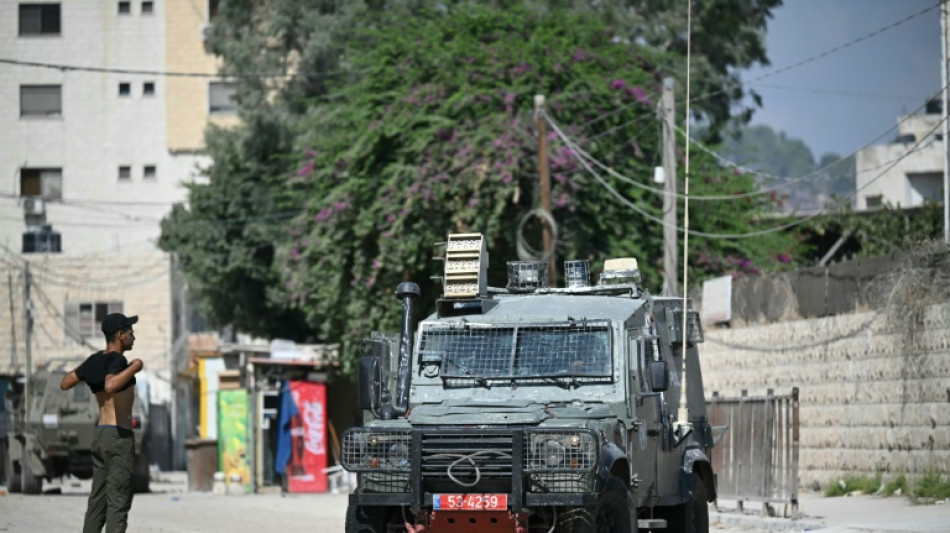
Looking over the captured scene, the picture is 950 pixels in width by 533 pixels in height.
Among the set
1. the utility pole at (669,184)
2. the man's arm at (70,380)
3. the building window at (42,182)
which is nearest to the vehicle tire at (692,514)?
the man's arm at (70,380)

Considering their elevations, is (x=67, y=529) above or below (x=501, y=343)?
below

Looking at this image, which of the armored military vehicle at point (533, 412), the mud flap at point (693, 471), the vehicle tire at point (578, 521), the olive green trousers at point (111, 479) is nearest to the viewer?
the vehicle tire at point (578, 521)

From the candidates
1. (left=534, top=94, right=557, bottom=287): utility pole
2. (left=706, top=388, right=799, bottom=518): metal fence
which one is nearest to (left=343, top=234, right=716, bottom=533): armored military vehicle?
(left=706, top=388, right=799, bottom=518): metal fence

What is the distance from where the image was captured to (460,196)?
1336 inches

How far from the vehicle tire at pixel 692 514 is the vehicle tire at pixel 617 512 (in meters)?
2.36

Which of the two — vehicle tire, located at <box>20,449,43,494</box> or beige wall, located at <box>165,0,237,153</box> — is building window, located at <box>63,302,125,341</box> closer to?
beige wall, located at <box>165,0,237,153</box>

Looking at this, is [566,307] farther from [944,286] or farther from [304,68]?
[304,68]

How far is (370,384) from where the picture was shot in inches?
551

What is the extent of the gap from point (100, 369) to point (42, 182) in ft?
175

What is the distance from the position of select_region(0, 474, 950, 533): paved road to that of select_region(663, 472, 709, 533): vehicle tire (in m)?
2.23

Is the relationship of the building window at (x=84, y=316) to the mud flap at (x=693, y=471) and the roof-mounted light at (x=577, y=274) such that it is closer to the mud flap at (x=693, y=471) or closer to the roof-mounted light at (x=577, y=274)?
the roof-mounted light at (x=577, y=274)

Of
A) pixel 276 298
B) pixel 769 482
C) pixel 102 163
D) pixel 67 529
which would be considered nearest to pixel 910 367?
pixel 769 482

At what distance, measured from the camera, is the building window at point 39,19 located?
63719 mm

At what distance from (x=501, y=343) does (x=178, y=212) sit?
1595 inches
